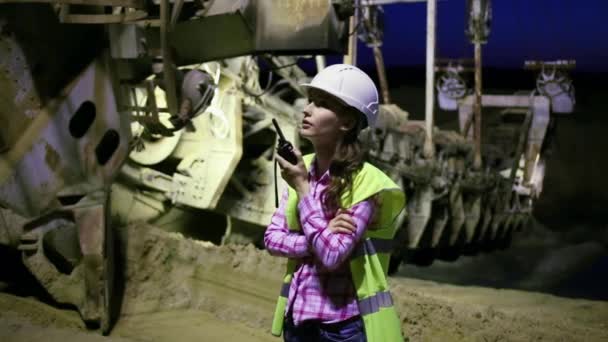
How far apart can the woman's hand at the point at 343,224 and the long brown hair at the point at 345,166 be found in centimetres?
9

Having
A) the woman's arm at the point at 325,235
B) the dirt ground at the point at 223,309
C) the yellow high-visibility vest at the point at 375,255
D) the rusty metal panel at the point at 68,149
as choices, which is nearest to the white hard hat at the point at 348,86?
the yellow high-visibility vest at the point at 375,255

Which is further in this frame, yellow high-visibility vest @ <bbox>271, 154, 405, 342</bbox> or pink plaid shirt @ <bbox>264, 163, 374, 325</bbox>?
yellow high-visibility vest @ <bbox>271, 154, 405, 342</bbox>

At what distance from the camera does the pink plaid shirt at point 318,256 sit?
2.30 metres

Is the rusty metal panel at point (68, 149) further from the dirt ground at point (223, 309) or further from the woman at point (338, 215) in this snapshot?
the woman at point (338, 215)

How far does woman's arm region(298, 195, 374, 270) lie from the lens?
229 cm

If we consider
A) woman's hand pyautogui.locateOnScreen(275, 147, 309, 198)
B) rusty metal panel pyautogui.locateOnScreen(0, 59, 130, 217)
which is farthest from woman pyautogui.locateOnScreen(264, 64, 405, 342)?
rusty metal panel pyautogui.locateOnScreen(0, 59, 130, 217)

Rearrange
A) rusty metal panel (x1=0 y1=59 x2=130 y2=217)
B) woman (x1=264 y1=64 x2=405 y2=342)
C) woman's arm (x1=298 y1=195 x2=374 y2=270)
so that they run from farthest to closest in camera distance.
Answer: rusty metal panel (x1=0 y1=59 x2=130 y2=217) → woman (x1=264 y1=64 x2=405 y2=342) → woman's arm (x1=298 y1=195 x2=374 y2=270)

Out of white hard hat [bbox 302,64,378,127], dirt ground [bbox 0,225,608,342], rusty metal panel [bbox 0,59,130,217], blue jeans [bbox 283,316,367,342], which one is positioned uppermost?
white hard hat [bbox 302,64,378,127]

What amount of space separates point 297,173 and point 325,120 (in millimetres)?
220

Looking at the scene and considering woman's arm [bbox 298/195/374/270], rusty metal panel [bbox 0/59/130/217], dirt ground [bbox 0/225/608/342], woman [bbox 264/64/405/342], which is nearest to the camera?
woman's arm [bbox 298/195/374/270]

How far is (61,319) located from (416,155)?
739 cm

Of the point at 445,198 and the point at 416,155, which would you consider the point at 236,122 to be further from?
the point at 445,198

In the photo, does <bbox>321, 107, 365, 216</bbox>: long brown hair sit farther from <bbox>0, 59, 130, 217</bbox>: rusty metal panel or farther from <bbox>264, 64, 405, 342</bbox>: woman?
<bbox>0, 59, 130, 217</bbox>: rusty metal panel

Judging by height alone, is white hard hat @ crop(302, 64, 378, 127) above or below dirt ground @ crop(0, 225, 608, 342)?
above
